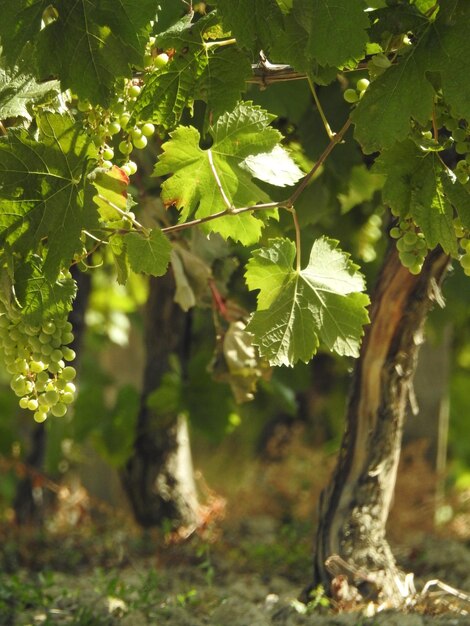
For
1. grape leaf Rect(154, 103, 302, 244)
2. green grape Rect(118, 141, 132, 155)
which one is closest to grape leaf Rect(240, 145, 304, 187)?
grape leaf Rect(154, 103, 302, 244)

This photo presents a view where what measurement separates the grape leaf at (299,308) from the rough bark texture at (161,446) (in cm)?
154

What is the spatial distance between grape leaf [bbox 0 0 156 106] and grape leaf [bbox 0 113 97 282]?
95 mm

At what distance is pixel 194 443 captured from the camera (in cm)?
545

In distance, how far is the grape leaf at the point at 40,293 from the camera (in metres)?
1.60

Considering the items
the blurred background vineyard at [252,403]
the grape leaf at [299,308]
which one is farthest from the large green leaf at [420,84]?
the blurred background vineyard at [252,403]

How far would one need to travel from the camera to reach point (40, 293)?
1604 mm

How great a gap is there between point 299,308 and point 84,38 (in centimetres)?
62

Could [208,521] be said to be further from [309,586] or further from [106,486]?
[106,486]

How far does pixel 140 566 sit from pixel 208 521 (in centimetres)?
30

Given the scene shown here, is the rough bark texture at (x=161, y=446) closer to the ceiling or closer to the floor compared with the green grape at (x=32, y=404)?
closer to the floor

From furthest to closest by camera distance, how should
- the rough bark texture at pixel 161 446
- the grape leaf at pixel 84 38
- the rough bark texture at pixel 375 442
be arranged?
the rough bark texture at pixel 161 446 → the rough bark texture at pixel 375 442 → the grape leaf at pixel 84 38

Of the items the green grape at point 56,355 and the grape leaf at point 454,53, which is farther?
the green grape at point 56,355

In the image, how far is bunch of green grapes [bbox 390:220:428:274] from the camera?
1.67 m

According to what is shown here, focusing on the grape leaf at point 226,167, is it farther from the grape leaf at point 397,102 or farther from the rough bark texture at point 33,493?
the rough bark texture at point 33,493
